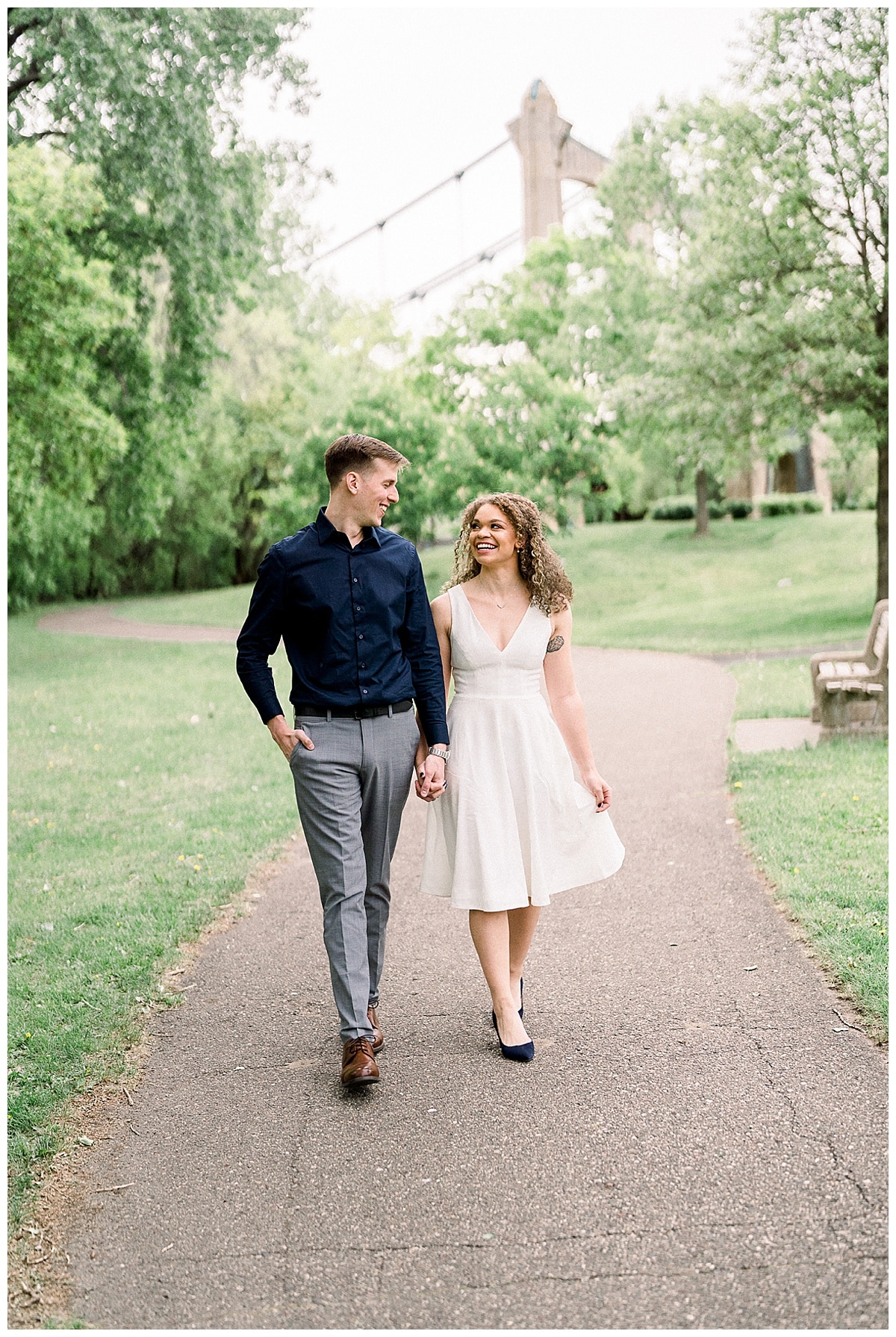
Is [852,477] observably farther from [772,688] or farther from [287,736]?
[287,736]

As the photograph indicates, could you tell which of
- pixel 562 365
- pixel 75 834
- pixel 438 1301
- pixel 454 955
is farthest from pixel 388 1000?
pixel 562 365

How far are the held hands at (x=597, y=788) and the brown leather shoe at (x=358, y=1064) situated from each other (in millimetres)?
1149

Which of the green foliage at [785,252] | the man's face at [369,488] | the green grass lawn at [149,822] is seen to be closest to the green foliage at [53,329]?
the green grass lawn at [149,822]

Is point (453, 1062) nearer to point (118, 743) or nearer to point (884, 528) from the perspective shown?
point (118, 743)

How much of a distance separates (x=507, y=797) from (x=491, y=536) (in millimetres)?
905

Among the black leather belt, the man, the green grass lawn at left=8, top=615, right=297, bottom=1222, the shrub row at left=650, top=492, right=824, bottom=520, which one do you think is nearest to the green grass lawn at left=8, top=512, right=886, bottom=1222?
the green grass lawn at left=8, top=615, right=297, bottom=1222

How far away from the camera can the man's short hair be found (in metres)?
4.01

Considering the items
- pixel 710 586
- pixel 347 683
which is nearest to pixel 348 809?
pixel 347 683

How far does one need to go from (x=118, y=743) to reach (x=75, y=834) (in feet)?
13.9

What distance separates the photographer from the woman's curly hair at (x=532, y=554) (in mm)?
4227

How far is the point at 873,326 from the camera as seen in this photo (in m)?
18.4

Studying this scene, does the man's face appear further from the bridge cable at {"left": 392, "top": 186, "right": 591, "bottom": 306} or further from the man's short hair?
the bridge cable at {"left": 392, "top": 186, "right": 591, "bottom": 306}

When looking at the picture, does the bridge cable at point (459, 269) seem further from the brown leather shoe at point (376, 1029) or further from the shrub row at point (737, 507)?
the brown leather shoe at point (376, 1029)

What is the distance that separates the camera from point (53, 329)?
17.7m
